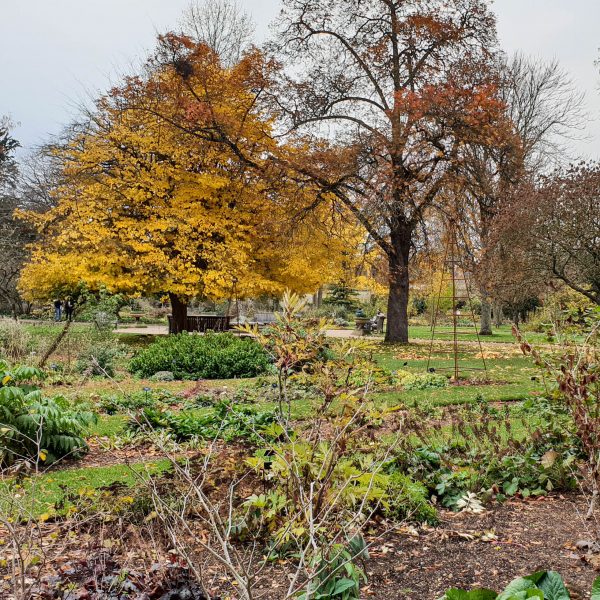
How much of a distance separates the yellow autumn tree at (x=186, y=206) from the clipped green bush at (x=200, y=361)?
3.62m

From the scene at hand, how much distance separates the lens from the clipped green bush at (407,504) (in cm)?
329

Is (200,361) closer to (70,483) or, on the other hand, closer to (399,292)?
(70,483)

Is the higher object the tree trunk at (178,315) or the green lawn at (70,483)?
the tree trunk at (178,315)

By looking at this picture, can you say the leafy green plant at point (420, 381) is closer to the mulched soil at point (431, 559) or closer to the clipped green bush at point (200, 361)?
the clipped green bush at point (200, 361)

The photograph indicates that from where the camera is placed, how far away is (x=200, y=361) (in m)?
11.2

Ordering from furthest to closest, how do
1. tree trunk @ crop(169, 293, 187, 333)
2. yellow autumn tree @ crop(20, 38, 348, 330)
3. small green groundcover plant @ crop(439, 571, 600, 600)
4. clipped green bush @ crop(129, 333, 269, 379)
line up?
tree trunk @ crop(169, 293, 187, 333) < yellow autumn tree @ crop(20, 38, 348, 330) < clipped green bush @ crop(129, 333, 269, 379) < small green groundcover plant @ crop(439, 571, 600, 600)

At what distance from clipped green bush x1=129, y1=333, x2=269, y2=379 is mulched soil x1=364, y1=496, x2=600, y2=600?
7.85 meters

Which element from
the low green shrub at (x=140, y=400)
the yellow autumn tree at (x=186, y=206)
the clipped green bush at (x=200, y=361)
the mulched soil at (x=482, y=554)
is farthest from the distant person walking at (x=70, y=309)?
the mulched soil at (x=482, y=554)

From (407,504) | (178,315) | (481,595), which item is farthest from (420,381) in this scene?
(178,315)

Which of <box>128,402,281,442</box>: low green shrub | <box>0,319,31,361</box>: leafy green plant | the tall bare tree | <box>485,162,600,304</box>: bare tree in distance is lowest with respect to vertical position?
<box>128,402,281,442</box>: low green shrub

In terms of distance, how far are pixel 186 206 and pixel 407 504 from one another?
43.6 feet

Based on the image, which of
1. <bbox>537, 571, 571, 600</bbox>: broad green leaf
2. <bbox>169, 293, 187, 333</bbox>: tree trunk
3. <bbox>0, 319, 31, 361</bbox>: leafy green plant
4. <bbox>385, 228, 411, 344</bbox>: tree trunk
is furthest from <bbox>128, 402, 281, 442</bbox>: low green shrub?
<bbox>385, 228, 411, 344</bbox>: tree trunk

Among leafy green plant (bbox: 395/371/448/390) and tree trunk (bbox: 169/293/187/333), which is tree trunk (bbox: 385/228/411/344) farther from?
leafy green plant (bbox: 395/371/448/390)

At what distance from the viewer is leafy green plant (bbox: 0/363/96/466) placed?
458 centimetres
